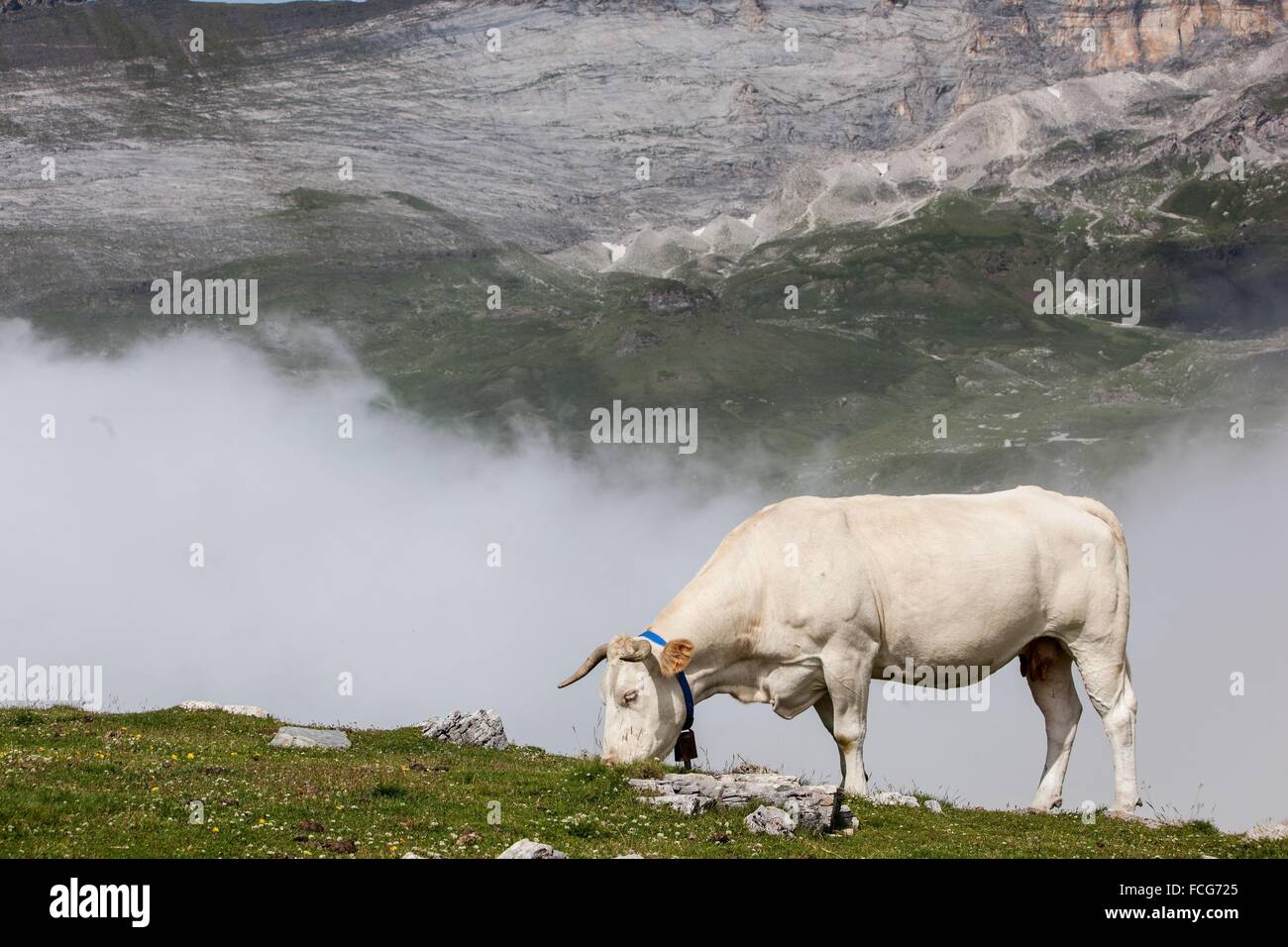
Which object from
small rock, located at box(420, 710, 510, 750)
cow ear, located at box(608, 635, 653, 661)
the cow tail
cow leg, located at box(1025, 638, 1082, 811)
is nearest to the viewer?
cow ear, located at box(608, 635, 653, 661)

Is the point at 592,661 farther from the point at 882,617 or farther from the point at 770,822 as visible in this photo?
the point at 882,617

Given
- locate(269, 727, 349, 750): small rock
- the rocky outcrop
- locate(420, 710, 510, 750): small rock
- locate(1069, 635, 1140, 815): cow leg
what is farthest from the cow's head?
locate(420, 710, 510, 750): small rock

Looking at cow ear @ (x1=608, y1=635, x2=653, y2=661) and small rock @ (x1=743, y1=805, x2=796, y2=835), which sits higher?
cow ear @ (x1=608, y1=635, x2=653, y2=661)

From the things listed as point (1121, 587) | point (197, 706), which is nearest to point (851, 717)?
point (1121, 587)

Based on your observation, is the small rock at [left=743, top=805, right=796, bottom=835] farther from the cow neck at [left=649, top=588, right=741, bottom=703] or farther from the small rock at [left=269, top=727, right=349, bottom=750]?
the small rock at [left=269, top=727, right=349, bottom=750]

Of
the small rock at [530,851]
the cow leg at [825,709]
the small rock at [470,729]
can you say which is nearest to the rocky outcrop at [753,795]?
the small rock at [530,851]

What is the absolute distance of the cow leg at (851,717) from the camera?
22922 mm

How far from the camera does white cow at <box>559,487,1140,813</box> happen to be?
2288 cm

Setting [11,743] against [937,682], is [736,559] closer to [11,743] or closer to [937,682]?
[937,682]

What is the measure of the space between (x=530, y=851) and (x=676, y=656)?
660 cm

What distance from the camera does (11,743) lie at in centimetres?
2403

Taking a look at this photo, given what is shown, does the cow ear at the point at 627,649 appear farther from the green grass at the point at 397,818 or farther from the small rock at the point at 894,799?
the small rock at the point at 894,799

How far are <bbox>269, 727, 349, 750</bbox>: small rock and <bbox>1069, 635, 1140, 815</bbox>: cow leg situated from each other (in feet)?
41.4
